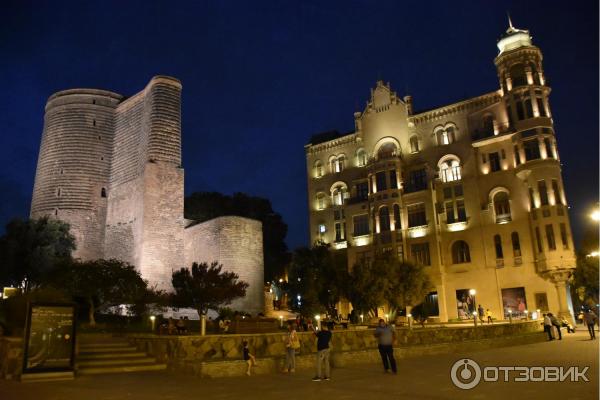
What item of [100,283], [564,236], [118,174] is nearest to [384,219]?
[564,236]

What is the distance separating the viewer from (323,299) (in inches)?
1503

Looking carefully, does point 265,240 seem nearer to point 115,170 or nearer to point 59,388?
point 115,170

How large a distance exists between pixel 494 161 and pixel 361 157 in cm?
1338

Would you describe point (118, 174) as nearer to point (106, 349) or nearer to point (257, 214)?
point (257, 214)

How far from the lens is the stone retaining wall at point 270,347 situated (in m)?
12.6

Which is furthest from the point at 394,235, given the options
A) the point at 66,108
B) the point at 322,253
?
the point at 66,108

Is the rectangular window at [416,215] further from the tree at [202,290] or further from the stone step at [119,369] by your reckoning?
the stone step at [119,369]

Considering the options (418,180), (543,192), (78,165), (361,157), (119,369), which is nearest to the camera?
(119,369)

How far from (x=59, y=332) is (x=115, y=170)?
3338 centimetres

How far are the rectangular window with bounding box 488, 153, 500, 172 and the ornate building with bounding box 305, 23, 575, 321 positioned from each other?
0.08 m

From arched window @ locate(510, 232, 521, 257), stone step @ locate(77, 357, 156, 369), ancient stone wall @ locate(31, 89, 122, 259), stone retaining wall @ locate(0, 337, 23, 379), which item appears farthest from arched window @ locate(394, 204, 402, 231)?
stone retaining wall @ locate(0, 337, 23, 379)

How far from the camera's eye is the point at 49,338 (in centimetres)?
1113

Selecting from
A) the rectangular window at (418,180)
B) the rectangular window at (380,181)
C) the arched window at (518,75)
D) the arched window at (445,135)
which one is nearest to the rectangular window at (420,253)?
the rectangular window at (418,180)

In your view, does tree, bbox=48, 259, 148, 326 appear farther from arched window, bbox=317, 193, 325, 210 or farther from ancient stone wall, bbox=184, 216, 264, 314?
arched window, bbox=317, 193, 325, 210
